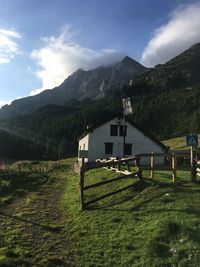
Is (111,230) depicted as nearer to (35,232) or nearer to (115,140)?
(35,232)

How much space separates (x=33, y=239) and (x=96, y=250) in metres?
2.90

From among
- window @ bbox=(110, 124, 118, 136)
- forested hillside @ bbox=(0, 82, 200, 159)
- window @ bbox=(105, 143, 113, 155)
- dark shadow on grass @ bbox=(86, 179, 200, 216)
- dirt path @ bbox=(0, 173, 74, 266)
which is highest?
forested hillside @ bbox=(0, 82, 200, 159)

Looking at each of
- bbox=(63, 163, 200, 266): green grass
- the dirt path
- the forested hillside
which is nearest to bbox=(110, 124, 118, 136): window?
the dirt path

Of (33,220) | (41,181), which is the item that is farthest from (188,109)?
(33,220)

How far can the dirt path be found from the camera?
36.8 ft

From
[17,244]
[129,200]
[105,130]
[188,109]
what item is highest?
[188,109]

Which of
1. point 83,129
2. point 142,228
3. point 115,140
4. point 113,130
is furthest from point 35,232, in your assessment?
point 83,129

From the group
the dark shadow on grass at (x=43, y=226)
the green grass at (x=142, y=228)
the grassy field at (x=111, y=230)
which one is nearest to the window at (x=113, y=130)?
the grassy field at (x=111, y=230)

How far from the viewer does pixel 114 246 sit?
1161cm

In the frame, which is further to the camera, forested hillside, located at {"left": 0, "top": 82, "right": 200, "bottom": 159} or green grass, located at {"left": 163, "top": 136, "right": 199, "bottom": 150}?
forested hillside, located at {"left": 0, "top": 82, "right": 200, "bottom": 159}

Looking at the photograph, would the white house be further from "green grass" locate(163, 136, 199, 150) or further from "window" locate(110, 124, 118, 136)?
"green grass" locate(163, 136, 199, 150)

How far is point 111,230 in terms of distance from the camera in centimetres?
1308

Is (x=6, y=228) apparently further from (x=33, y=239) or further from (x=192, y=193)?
(x=192, y=193)

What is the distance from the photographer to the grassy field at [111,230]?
10.8 metres
